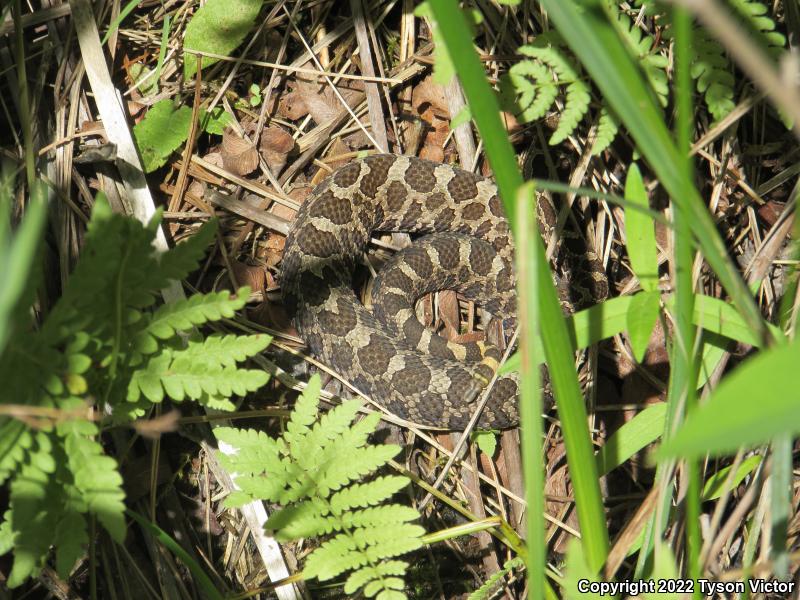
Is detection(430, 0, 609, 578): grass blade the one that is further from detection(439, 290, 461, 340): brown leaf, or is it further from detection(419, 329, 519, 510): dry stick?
detection(439, 290, 461, 340): brown leaf

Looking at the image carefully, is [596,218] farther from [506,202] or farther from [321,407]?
[506,202]

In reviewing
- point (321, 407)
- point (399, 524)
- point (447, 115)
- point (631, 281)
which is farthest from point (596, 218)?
point (399, 524)

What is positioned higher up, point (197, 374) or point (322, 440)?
point (197, 374)

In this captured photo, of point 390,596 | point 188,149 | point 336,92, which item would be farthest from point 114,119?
point 390,596

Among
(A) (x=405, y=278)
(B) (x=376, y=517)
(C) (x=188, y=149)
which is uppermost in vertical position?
(C) (x=188, y=149)

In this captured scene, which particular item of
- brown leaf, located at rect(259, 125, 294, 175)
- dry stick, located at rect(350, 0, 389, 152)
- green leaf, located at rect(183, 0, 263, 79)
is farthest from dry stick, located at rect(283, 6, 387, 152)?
brown leaf, located at rect(259, 125, 294, 175)

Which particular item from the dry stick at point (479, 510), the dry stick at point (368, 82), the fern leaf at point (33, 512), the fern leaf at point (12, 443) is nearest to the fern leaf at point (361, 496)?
the fern leaf at point (33, 512)

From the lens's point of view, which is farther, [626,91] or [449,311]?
[449,311]

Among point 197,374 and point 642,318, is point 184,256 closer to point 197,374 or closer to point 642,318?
point 197,374
